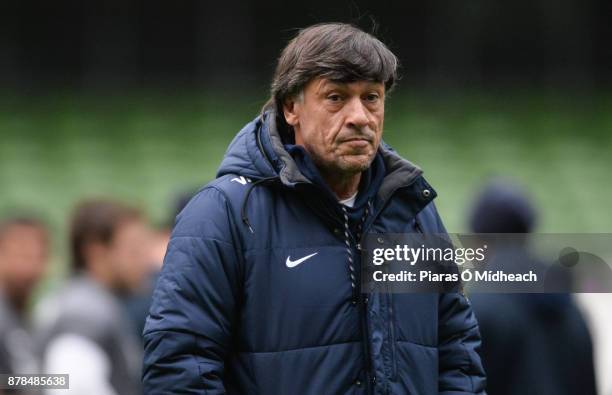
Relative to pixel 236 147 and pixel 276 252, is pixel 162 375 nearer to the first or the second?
pixel 276 252

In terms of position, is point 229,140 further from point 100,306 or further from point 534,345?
point 534,345

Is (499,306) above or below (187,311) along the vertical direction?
above

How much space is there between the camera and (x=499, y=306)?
4.05m

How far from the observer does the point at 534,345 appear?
4.10 metres

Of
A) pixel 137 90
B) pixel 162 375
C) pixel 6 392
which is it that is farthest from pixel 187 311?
pixel 137 90

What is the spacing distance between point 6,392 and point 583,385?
1897 millimetres

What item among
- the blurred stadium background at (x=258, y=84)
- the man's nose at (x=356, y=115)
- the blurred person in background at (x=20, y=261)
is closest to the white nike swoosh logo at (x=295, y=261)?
the man's nose at (x=356, y=115)

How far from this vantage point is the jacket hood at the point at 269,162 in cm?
292

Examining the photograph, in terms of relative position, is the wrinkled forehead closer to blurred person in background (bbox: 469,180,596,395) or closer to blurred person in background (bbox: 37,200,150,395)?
blurred person in background (bbox: 469,180,596,395)

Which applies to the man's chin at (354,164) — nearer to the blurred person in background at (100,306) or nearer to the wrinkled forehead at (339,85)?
the wrinkled forehead at (339,85)

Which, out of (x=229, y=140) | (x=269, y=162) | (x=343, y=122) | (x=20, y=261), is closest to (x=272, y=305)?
(x=269, y=162)

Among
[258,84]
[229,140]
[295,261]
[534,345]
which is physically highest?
[258,84]

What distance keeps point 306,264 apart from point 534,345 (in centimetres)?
148

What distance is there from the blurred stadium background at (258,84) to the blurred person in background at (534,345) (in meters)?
8.48
